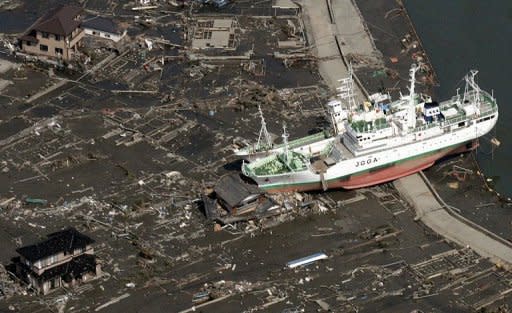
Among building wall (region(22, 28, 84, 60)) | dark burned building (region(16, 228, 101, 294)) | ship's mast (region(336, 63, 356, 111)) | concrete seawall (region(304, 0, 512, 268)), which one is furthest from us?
building wall (region(22, 28, 84, 60))

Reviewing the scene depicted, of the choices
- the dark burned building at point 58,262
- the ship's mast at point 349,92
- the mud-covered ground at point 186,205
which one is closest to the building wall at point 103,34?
the mud-covered ground at point 186,205

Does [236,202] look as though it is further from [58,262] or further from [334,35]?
[334,35]

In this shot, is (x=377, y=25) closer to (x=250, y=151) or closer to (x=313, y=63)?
(x=313, y=63)

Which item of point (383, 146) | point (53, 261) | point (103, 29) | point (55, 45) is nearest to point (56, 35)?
point (55, 45)

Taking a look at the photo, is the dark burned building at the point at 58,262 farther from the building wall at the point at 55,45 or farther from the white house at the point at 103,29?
the white house at the point at 103,29

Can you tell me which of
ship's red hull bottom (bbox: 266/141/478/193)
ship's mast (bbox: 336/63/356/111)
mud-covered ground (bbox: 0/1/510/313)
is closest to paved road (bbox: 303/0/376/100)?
mud-covered ground (bbox: 0/1/510/313)

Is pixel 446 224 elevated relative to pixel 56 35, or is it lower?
lower

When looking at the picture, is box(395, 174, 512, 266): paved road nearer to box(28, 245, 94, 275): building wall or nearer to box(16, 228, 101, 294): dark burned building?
box(16, 228, 101, 294): dark burned building
